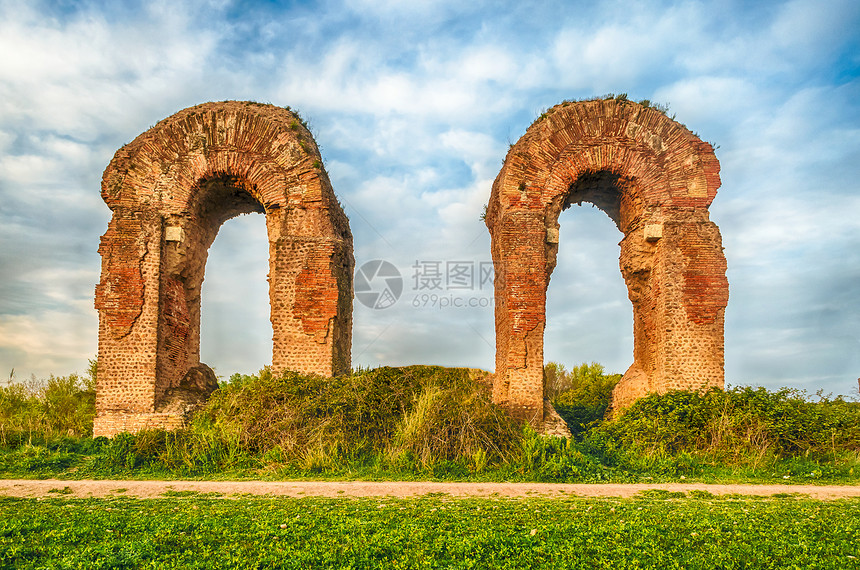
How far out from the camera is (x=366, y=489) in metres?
7.14

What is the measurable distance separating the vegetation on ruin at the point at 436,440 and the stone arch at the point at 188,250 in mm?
974

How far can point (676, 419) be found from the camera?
998cm

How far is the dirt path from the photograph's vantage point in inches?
274

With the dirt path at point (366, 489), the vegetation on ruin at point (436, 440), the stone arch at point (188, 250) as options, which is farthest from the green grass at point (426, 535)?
the stone arch at point (188, 250)

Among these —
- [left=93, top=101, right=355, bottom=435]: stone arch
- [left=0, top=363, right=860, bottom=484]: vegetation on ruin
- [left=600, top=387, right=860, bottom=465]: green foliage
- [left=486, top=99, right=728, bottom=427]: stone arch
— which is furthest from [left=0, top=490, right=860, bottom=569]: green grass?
[left=93, top=101, right=355, bottom=435]: stone arch

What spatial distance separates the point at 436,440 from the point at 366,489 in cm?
191

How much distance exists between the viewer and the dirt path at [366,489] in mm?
6953

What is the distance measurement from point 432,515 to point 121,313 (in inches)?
343

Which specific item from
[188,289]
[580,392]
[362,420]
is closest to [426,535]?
[362,420]

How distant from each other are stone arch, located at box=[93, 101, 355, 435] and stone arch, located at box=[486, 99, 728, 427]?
3.62 m

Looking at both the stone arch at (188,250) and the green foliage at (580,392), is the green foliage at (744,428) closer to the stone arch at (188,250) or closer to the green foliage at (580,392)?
the green foliage at (580,392)

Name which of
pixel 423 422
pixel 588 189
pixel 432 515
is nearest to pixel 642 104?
pixel 588 189

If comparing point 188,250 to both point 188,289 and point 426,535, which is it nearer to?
point 188,289

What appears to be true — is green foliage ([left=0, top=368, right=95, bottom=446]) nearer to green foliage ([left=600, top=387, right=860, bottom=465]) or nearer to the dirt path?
the dirt path
